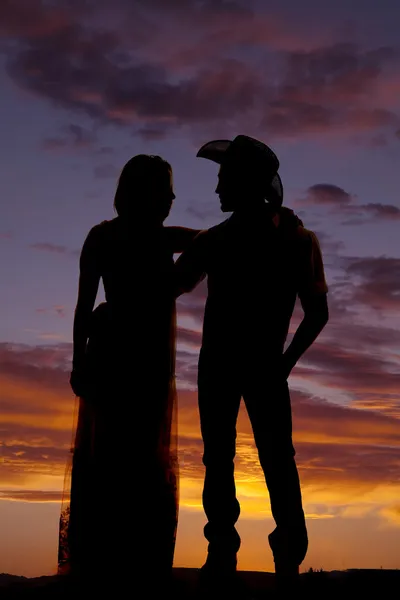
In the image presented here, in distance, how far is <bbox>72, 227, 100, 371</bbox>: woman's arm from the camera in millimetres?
6980

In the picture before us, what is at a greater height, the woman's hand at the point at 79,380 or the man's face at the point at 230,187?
the man's face at the point at 230,187

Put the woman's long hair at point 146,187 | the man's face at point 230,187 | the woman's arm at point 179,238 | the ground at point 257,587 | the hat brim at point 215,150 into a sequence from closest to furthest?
the ground at point 257,587 → the man's face at point 230,187 → the hat brim at point 215,150 → the woman's long hair at point 146,187 → the woman's arm at point 179,238

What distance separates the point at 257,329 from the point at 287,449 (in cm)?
95

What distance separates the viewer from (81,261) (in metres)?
7.05

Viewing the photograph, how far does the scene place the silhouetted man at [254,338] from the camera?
20.7 ft

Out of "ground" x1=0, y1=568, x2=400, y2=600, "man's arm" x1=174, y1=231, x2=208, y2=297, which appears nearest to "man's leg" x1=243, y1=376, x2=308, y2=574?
"ground" x1=0, y1=568, x2=400, y2=600

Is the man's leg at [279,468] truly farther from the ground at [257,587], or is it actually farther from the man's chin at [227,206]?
the man's chin at [227,206]

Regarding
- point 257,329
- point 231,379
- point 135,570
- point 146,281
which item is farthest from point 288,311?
point 135,570

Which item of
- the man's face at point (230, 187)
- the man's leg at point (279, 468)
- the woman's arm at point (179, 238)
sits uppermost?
the man's face at point (230, 187)

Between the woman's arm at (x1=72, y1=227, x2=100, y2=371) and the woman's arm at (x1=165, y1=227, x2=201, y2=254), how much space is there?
2.11 ft

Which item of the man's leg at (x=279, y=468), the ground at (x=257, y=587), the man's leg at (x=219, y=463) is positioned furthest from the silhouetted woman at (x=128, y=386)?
the man's leg at (x=279, y=468)

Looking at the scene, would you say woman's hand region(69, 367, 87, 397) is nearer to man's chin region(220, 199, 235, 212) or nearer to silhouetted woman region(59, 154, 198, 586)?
silhouetted woman region(59, 154, 198, 586)

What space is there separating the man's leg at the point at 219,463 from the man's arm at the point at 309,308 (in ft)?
1.72

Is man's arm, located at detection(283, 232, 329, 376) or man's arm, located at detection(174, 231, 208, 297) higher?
man's arm, located at detection(174, 231, 208, 297)
